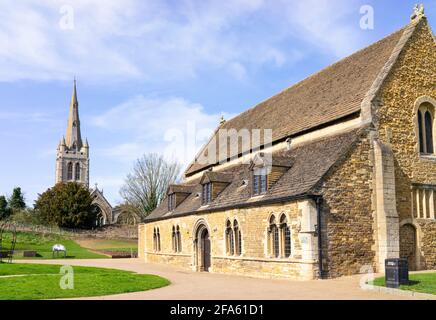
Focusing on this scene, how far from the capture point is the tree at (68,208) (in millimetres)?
78312

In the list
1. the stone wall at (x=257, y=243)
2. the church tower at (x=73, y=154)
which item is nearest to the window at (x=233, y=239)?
the stone wall at (x=257, y=243)

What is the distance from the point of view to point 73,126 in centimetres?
12588

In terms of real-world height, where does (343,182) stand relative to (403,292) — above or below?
above

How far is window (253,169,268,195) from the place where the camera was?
24109 mm

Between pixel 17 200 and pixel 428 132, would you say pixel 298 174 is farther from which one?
pixel 17 200

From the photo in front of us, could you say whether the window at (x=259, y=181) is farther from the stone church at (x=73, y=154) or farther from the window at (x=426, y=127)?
the stone church at (x=73, y=154)

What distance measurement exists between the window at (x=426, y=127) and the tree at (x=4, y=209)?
260 feet

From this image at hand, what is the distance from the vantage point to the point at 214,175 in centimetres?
2959

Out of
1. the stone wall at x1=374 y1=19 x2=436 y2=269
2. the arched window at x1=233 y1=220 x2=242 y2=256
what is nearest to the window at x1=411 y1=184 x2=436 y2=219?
the stone wall at x1=374 y1=19 x2=436 y2=269

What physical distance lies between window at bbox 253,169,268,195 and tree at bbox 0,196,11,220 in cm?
7362

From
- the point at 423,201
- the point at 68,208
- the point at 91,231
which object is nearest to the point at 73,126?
the point at 68,208

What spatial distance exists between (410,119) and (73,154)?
110978 millimetres
